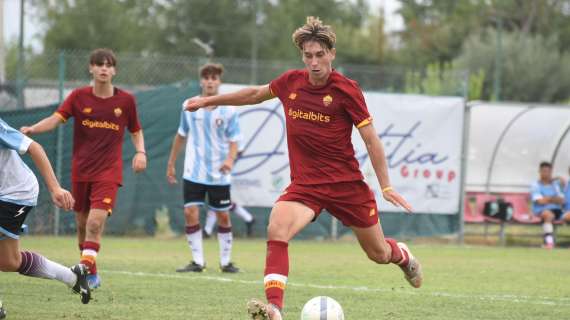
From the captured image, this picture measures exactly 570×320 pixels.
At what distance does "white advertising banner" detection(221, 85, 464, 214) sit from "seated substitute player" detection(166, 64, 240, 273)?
5.24 metres

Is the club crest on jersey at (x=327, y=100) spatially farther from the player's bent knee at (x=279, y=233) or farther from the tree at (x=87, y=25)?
the tree at (x=87, y=25)

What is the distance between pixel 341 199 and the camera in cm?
761

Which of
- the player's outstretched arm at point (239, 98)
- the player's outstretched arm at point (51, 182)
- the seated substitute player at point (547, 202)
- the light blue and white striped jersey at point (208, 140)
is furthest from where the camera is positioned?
the seated substitute player at point (547, 202)

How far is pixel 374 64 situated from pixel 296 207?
59.8 metres

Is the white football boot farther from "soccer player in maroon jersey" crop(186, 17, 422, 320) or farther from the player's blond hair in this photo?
the player's blond hair

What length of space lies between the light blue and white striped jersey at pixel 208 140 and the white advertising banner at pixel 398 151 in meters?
5.22

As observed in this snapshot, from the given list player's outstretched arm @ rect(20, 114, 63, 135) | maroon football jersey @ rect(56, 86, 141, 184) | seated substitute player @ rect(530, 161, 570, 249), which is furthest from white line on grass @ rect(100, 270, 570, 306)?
seated substitute player @ rect(530, 161, 570, 249)

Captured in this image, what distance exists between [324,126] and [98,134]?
3275 mm

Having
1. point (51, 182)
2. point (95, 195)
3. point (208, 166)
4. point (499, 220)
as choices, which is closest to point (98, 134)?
point (95, 195)

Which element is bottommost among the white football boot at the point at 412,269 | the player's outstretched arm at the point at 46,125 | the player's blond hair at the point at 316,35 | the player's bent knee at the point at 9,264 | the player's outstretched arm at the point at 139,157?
the white football boot at the point at 412,269

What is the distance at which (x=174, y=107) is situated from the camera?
17.3 meters

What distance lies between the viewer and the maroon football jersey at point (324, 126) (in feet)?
24.8

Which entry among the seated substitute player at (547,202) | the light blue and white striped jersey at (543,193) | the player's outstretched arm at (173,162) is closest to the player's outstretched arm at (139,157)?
the player's outstretched arm at (173,162)

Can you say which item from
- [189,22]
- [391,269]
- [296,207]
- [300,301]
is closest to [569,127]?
[391,269]
